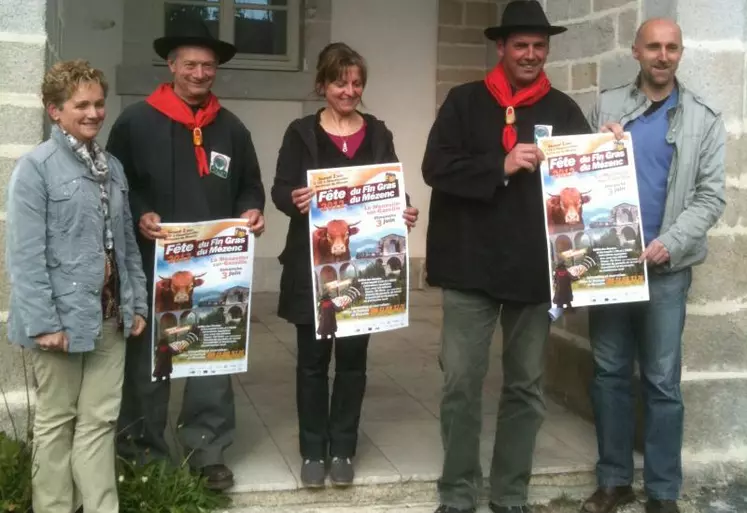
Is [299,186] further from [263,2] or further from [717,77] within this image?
[263,2]

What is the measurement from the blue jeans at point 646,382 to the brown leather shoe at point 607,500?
4cm

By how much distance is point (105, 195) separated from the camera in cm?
342

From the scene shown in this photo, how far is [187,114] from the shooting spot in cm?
383

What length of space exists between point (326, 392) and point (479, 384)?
0.65 metres

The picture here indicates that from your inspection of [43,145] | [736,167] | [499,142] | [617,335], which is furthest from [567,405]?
[43,145]

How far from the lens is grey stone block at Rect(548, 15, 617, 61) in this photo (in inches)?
190

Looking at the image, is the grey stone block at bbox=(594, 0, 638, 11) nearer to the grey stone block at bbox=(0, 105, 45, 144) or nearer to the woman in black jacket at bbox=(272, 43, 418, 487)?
the woman in black jacket at bbox=(272, 43, 418, 487)

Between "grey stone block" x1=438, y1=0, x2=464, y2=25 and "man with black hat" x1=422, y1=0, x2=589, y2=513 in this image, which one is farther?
"grey stone block" x1=438, y1=0, x2=464, y2=25

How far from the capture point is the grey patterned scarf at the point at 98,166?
3312mm

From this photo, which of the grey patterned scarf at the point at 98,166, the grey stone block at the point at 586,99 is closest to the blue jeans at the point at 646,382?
the grey stone block at the point at 586,99

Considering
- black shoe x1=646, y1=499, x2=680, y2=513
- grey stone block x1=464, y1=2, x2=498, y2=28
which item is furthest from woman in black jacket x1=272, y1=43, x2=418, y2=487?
grey stone block x1=464, y1=2, x2=498, y2=28

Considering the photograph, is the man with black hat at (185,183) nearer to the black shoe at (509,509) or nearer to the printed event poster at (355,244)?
the printed event poster at (355,244)

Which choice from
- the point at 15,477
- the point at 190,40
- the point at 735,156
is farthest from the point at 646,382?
the point at 15,477

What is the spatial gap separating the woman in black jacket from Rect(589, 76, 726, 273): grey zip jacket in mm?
1050
